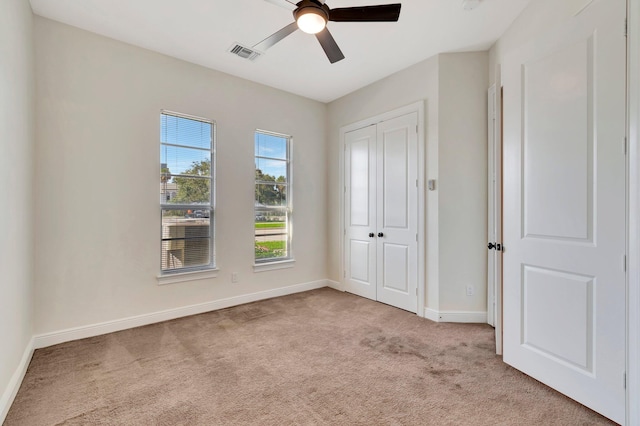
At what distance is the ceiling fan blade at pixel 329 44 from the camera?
2223mm

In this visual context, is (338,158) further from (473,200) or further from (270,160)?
(473,200)

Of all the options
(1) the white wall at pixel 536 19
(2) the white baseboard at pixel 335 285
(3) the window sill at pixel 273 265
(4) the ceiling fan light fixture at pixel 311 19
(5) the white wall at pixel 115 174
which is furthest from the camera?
(2) the white baseboard at pixel 335 285

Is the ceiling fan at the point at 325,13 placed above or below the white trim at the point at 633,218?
above

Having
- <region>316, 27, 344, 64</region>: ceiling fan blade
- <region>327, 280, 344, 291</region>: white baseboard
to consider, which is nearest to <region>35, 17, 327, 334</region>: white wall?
<region>327, 280, 344, 291</region>: white baseboard

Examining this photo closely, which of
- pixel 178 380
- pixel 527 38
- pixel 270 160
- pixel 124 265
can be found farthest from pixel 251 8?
pixel 178 380

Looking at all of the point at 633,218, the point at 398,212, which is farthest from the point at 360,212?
the point at 633,218

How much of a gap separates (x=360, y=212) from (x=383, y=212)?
44cm

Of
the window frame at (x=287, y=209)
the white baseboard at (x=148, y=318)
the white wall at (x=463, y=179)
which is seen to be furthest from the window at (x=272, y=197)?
the white wall at (x=463, y=179)

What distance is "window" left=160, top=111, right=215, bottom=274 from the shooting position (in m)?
3.46

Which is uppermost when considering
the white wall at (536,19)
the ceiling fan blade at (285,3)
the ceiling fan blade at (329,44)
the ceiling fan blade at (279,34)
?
the white wall at (536,19)

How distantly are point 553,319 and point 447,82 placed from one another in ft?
8.54

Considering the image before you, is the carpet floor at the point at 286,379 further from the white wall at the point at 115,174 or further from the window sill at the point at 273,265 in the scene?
the window sill at the point at 273,265

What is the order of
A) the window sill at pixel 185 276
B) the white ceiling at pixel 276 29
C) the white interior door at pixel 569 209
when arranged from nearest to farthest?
the white interior door at pixel 569 209, the white ceiling at pixel 276 29, the window sill at pixel 185 276

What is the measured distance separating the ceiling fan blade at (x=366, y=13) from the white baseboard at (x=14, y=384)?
3238mm
